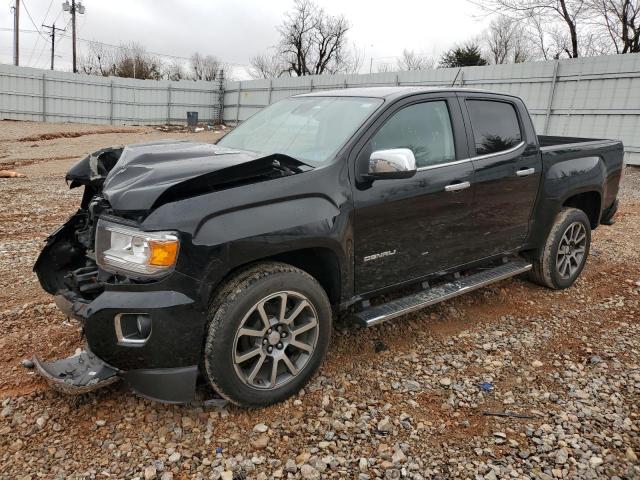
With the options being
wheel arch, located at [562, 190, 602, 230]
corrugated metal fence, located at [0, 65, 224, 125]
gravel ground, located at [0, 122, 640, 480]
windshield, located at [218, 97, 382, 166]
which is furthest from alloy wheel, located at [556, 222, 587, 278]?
corrugated metal fence, located at [0, 65, 224, 125]

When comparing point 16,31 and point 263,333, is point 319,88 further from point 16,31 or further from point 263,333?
point 16,31

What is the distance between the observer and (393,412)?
2.90 metres

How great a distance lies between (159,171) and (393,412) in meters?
1.93

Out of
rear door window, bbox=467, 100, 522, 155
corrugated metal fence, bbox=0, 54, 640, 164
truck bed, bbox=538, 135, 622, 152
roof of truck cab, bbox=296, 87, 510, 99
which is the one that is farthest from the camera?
corrugated metal fence, bbox=0, 54, 640, 164

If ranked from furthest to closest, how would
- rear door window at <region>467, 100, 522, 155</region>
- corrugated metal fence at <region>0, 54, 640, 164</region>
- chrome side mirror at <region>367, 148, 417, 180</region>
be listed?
corrugated metal fence at <region>0, 54, 640, 164</region> → rear door window at <region>467, 100, 522, 155</region> → chrome side mirror at <region>367, 148, 417, 180</region>

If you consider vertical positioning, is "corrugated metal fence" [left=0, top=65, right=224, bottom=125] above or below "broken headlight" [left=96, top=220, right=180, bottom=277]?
above

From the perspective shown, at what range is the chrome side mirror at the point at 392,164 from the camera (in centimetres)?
295

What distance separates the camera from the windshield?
3.25 meters

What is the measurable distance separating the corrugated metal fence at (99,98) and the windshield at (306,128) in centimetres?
2387

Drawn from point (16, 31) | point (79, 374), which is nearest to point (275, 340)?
point (79, 374)

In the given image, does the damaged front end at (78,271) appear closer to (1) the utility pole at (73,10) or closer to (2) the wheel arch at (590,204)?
(2) the wheel arch at (590,204)

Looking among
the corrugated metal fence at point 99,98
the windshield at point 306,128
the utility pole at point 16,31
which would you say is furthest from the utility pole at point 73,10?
the windshield at point 306,128

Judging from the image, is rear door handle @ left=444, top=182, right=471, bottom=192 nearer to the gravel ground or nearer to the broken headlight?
the gravel ground

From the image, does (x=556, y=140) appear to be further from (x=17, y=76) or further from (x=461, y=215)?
(x=17, y=76)
